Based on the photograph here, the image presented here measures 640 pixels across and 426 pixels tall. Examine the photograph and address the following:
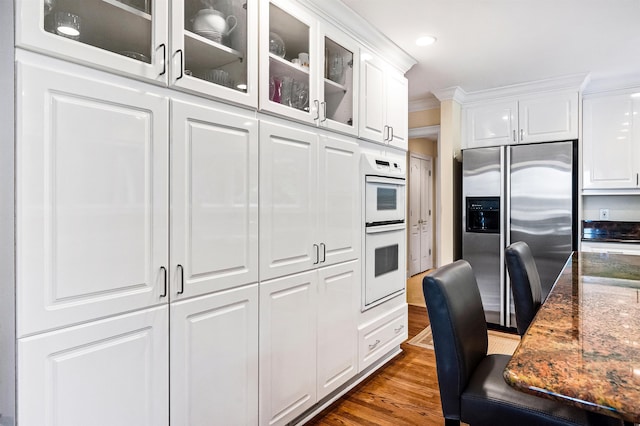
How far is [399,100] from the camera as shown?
2.97m

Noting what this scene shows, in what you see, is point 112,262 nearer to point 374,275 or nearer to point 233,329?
point 233,329

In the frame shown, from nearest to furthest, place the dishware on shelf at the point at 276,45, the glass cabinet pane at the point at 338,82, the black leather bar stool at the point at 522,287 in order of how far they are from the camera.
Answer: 1. the black leather bar stool at the point at 522,287
2. the dishware on shelf at the point at 276,45
3. the glass cabinet pane at the point at 338,82

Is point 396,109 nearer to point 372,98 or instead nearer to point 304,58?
point 372,98

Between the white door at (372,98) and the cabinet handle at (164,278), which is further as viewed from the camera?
the white door at (372,98)

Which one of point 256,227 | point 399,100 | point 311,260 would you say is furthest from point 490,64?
point 256,227

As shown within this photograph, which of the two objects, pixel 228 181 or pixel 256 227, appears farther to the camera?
pixel 256 227

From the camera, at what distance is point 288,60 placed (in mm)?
2045

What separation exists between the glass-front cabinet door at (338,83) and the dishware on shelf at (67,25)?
3.97ft

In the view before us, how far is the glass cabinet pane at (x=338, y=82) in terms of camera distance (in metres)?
2.28

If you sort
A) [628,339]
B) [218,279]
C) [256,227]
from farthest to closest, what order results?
[256,227], [218,279], [628,339]

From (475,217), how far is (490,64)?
1.48m

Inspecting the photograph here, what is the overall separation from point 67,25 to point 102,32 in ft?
0.37

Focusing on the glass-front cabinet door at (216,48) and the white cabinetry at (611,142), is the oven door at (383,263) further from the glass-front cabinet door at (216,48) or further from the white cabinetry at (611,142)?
the white cabinetry at (611,142)

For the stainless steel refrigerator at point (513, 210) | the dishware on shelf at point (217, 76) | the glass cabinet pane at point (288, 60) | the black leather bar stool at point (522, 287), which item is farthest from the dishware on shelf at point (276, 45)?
the stainless steel refrigerator at point (513, 210)
